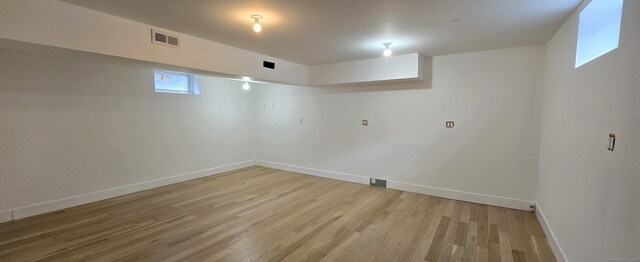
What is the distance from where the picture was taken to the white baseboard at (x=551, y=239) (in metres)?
2.42

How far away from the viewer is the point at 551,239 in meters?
2.75

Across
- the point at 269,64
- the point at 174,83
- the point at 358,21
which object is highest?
the point at 358,21

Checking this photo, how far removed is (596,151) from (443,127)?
2515mm

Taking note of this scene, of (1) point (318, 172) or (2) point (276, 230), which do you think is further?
(1) point (318, 172)

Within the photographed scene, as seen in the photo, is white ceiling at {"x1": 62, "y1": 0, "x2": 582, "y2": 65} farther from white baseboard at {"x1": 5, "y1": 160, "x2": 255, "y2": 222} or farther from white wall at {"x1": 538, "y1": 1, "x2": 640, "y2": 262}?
white baseboard at {"x1": 5, "y1": 160, "x2": 255, "y2": 222}

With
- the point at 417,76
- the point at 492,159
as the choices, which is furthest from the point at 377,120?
the point at 492,159

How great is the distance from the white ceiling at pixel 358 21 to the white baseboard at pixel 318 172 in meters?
2.64

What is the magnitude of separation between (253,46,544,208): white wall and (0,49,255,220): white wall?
8.19 feet

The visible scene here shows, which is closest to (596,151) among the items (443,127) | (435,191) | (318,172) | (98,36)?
(443,127)

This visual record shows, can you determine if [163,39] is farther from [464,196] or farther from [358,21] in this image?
[464,196]

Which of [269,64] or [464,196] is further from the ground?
[269,64]

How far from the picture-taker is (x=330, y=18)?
2.61 m

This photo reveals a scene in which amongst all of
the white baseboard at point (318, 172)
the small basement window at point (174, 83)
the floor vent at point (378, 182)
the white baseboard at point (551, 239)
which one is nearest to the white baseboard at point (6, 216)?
the small basement window at point (174, 83)

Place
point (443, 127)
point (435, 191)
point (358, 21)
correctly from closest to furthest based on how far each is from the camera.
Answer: point (358, 21) < point (443, 127) < point (435, 191)
